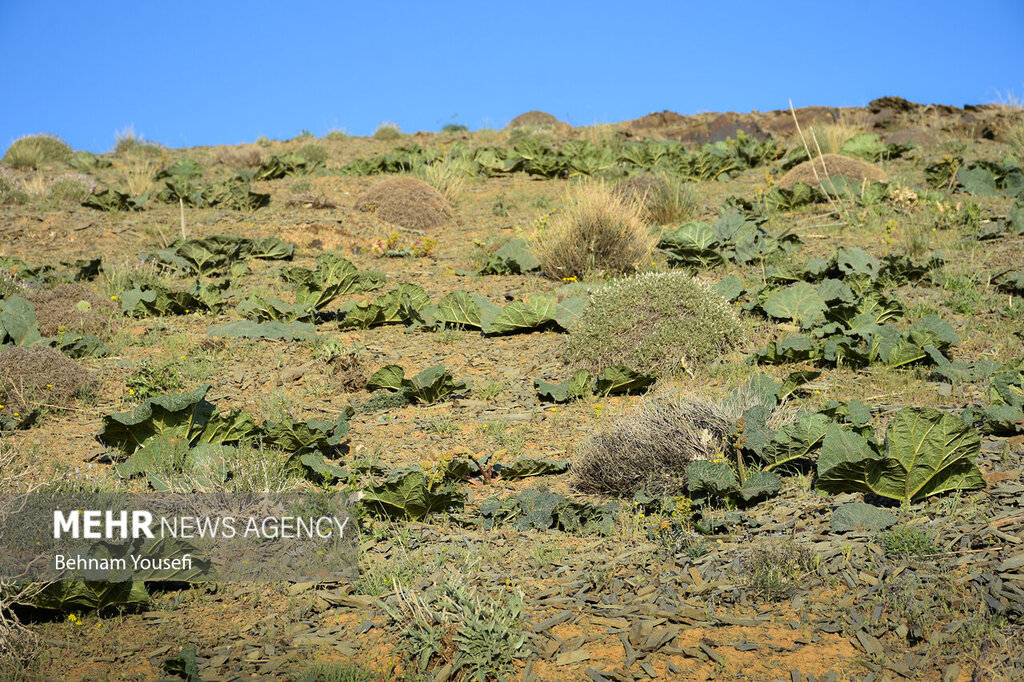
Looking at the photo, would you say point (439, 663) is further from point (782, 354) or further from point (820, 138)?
point (820, 138)

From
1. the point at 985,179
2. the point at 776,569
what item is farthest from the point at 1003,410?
the point at 985,179

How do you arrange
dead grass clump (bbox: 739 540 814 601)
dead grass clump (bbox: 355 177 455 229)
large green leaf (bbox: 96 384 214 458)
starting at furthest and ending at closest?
dead grass clump (bbox: 355 177 455 229)
large green leaf (bbox: 96 384 214 458)
dead grass clump (bbox: 739 540 814 601)

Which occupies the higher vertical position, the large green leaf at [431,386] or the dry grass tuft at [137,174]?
the dry grass tuft at [137,174]

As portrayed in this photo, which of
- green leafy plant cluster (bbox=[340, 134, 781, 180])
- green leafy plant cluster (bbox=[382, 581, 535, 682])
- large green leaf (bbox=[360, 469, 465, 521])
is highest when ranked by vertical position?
green leafy plant cluster (bbox=[340, 134, 781, 180])

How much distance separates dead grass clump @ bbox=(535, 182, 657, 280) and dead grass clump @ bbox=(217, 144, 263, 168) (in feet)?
35.4

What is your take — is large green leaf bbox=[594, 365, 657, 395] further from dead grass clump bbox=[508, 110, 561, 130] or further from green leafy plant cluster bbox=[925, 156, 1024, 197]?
dead grass clump bbox=[508, 110, 561, 130]

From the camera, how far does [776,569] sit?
12.4 ft

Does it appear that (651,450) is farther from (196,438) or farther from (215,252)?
(215,252)

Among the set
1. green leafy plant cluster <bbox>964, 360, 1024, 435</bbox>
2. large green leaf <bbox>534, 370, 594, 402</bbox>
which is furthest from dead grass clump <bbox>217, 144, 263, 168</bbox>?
green leafy plant cluster <bbox>964, 360, 1024, 435</bbox>

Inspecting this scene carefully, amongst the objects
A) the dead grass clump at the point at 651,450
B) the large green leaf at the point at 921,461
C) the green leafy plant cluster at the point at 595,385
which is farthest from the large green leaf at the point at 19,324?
the large green leaf at the point at 921,461

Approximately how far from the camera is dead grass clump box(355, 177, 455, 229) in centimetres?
1318

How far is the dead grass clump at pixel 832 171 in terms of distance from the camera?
A: 12672 mm

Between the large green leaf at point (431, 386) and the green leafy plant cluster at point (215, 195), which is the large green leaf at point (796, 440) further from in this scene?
the green leafy plant cluster at point (215, 195)

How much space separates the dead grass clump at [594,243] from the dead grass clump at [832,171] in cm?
373
